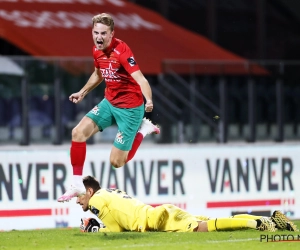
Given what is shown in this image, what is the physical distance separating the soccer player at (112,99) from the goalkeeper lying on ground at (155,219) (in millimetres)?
305

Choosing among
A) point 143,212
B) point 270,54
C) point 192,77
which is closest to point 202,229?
point 143,212

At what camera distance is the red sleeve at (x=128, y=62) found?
31.5 feet

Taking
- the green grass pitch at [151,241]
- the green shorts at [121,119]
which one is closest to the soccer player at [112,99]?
the green shorts at [121,119]

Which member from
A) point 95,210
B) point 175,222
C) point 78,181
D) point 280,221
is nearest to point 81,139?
point 78,181

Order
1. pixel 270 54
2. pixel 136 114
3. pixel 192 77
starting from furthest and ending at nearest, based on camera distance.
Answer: pixel 270 54 → pixel 192 77 → pixel 136 114

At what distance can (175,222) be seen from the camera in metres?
9.83

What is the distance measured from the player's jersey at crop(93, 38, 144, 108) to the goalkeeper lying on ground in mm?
948

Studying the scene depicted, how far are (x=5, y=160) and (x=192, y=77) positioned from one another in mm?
4626

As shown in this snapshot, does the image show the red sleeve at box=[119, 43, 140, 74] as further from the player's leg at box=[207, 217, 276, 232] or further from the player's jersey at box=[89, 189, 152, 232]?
the player's leg at box=[207, 217, 276, 232]

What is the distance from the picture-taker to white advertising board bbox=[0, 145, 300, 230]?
12.0 meters

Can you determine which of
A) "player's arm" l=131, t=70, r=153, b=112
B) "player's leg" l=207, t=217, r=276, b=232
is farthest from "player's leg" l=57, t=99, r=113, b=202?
"player's leg" l=207, t=217, r=276, b=232

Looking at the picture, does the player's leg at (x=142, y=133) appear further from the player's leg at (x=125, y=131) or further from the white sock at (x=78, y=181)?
the white sock at (x=78, y=181)

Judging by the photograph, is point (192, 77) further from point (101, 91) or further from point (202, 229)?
point (202, 229)

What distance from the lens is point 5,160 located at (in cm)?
1202
